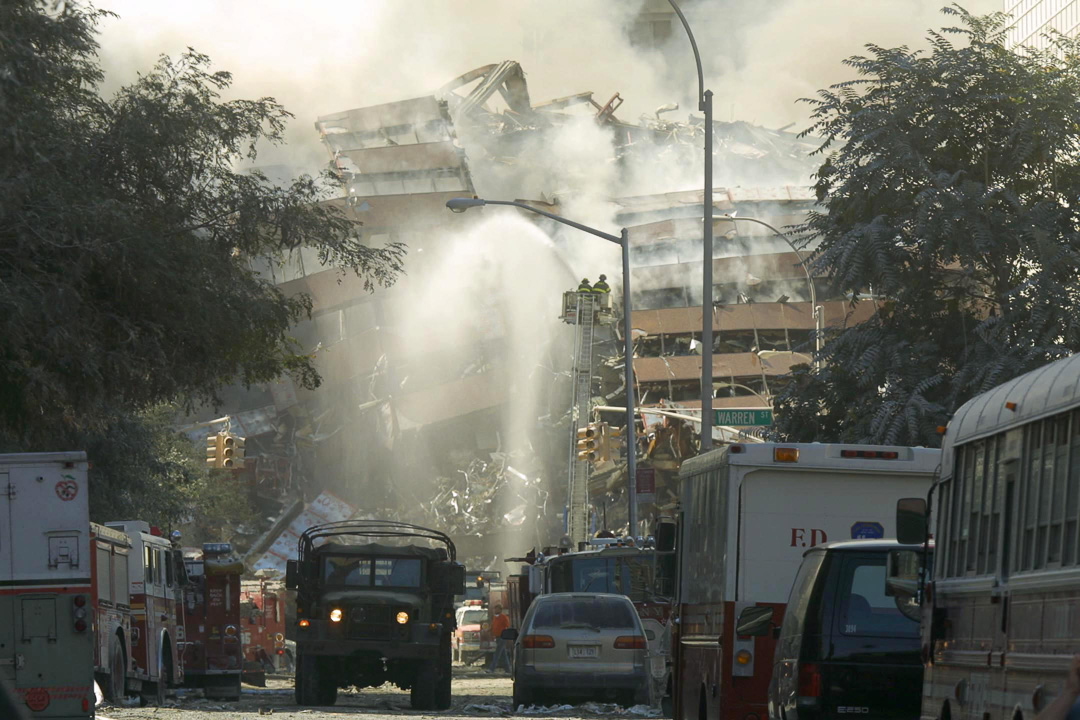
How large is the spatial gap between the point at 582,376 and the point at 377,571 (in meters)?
40.6

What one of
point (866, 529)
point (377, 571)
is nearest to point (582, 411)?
point (377, 571)

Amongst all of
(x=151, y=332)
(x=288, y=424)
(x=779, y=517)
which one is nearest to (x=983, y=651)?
(x=779, y=517)

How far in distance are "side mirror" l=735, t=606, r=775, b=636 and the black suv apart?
9485 mm

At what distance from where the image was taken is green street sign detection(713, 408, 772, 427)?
23.2 m

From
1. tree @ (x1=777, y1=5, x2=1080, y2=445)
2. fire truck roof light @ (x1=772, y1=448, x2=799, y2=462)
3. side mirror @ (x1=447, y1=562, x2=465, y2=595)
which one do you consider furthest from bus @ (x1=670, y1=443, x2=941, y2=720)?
tree @ (x1=777, y1=5, x2=1080, y2=445)

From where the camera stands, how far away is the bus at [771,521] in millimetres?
12078

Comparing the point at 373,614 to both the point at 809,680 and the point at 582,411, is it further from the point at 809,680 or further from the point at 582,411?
the point at 582,411

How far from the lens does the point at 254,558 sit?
7762 cm

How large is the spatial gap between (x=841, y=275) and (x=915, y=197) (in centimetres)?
161

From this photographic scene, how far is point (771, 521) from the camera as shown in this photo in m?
12.4

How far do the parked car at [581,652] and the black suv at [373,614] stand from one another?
1805mm

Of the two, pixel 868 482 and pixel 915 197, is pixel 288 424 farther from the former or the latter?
pixel 868 482

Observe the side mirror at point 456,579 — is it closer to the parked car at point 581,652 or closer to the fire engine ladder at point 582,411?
the parked car at point 581,652

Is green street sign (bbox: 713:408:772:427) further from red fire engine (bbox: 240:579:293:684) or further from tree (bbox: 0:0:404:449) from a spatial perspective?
red fire engine (bbox: 240:579:293:684)
